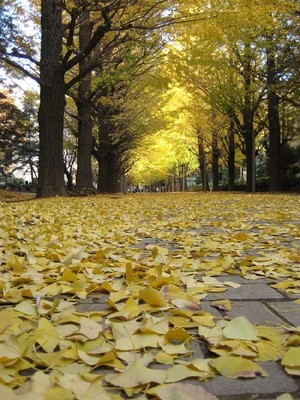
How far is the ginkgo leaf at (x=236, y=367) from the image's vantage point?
1156 mm

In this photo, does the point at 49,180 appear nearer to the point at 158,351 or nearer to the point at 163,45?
the point at 163,45

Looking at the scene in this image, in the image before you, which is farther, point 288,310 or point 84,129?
point 84,129

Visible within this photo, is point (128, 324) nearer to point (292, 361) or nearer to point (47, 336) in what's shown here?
point (47, 336)

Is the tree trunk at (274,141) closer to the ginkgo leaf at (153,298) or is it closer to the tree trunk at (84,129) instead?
the tree trunk at (84,129)

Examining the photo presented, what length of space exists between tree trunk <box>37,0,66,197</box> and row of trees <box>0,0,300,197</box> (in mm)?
25

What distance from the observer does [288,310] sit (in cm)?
178

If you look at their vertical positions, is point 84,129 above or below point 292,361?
above

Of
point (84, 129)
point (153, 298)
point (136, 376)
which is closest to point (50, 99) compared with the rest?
point (84, 129)

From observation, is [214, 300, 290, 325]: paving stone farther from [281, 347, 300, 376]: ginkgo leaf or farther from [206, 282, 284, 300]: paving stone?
[281, 347, 300, 376]: ginkgo leaf

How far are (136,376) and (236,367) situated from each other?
29 cm

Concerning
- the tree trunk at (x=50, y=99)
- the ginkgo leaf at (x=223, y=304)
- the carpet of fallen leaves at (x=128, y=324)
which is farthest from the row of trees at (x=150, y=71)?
the ginkgo leaf at (x=223, y=304)

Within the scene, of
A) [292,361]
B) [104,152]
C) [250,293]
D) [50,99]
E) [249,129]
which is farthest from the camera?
[104,152]

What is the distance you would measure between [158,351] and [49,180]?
976 centimetres

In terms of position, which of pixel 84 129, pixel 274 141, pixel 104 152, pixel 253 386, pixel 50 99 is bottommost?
pixel 253 386
